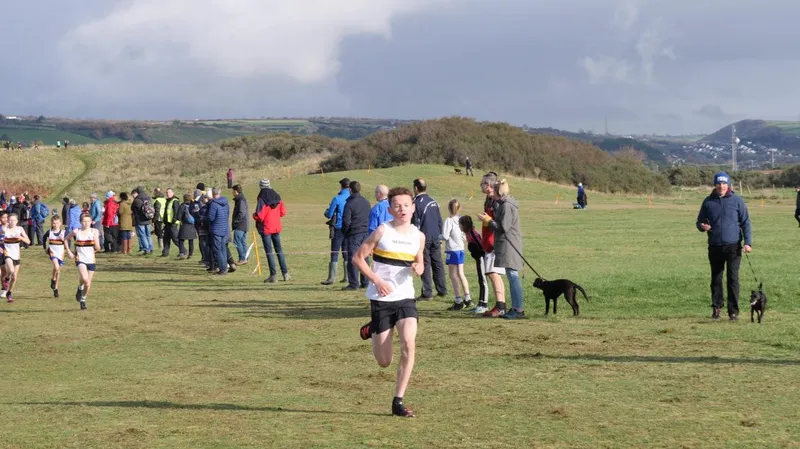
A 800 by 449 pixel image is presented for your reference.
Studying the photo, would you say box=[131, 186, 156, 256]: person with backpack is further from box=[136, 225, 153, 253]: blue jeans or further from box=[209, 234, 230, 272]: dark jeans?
box=[209, 234, 230, 272]: dark jeans

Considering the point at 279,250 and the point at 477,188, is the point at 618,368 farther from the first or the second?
the point at 477,188

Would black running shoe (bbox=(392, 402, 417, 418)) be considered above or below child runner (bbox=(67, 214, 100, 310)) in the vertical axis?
below

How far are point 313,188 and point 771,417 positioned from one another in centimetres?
6384

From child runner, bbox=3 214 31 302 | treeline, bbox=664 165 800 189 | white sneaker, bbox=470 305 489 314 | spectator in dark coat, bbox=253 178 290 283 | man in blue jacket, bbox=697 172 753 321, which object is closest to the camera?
man in blue jacket, bbox=697 172 753 321

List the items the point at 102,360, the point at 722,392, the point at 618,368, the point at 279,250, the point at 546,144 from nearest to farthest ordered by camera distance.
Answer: the point at 722,392
the point at 618,368
the point at 102,360
the point at 279,250
the point at 546,144

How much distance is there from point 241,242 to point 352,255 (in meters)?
7.43

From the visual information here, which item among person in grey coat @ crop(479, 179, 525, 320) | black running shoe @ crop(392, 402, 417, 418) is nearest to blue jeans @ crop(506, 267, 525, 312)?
person in grey coat @ crop(479, 179, 525, 320)

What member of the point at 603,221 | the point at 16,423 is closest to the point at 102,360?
the point at 16,423

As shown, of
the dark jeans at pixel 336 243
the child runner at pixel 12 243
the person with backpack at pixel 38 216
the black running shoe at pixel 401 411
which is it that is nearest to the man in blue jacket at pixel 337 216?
the dark jeans at pixel 336 243

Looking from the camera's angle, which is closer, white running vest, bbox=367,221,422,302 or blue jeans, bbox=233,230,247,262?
white running vest, bbox=367,221,422,302

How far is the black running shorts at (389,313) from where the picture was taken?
911 cm

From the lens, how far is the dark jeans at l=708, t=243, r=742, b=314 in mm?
15219

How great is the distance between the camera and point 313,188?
7219cm

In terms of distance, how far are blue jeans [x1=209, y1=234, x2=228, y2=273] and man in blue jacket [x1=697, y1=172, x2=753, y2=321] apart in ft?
43.0
